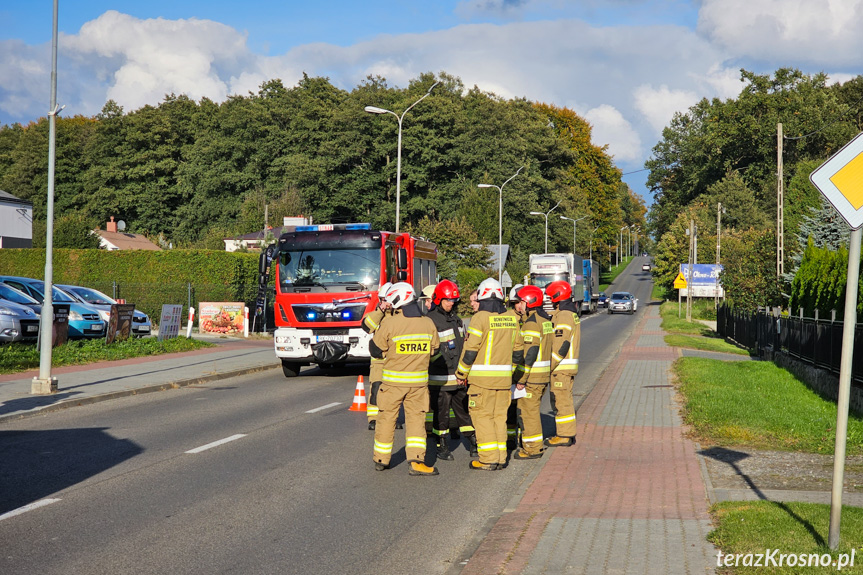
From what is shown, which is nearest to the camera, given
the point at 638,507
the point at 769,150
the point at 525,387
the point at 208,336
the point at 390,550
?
the point at 390,550

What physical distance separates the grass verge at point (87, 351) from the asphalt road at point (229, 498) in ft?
21.8

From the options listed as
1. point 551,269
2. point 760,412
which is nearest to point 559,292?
point 760,412

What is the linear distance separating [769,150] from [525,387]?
256ft

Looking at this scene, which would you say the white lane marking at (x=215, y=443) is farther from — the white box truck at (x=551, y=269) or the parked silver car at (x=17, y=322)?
the white box truck at (x=551, y=269)

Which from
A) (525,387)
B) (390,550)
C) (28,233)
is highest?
(28,233)

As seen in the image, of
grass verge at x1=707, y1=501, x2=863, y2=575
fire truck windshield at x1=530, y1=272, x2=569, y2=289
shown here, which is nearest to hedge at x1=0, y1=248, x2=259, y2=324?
fire truck windshield at x1=530, y1=272, x2=569, y2=289

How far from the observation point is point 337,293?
17641 millimetres

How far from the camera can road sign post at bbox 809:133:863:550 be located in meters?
5.42

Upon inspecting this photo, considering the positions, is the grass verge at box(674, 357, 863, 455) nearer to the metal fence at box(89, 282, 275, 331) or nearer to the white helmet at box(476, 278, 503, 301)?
the white helmet at box(476, 278, 503, 301)

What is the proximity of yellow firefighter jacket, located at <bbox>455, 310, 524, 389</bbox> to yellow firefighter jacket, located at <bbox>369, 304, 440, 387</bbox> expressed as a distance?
394 mm

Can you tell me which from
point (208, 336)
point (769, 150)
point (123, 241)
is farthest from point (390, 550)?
point (769, 150)

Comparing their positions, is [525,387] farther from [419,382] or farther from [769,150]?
[769,150]

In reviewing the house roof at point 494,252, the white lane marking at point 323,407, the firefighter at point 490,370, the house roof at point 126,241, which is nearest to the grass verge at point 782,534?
the firefighter at point 490,370

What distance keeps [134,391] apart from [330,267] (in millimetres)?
4602
